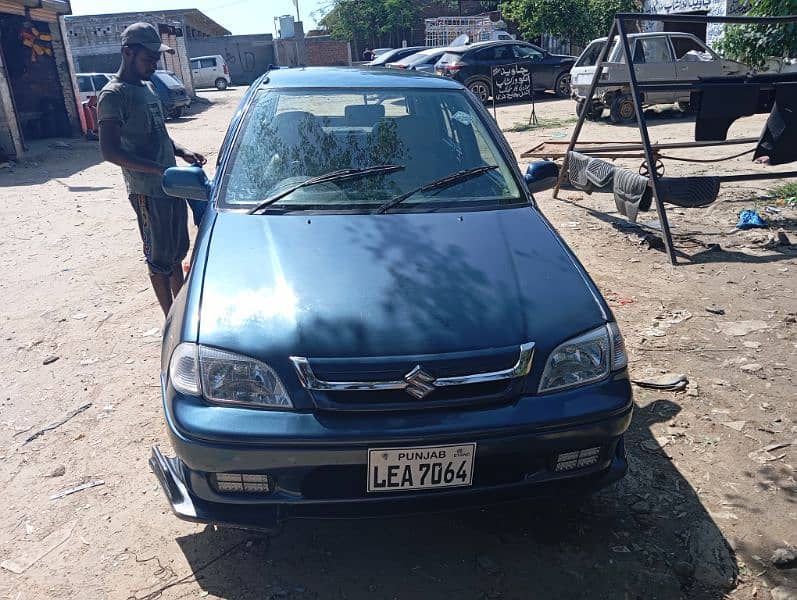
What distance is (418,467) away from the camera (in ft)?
7.23

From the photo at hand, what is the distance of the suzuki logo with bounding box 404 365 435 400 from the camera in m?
2.19

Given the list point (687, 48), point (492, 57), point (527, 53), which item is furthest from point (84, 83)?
point (687, 48)

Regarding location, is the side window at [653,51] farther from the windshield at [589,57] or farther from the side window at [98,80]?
the side window at [98,80]

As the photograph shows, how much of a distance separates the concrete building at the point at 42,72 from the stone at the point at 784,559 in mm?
18398

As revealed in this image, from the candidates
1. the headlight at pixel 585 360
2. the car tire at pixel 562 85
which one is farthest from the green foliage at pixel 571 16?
the headlight at pixel 585 360

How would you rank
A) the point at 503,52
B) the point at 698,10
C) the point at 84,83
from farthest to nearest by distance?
the point at 84,83, the point at 503,52, the point at 698,10

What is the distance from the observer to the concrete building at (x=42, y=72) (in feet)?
55.1

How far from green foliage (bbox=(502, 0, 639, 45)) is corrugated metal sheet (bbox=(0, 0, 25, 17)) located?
15669 mm

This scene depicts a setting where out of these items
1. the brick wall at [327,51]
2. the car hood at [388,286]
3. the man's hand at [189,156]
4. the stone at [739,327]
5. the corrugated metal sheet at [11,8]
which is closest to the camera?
the car hood at [388,286]

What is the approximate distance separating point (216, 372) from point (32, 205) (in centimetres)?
930

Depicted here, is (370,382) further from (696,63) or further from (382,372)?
(696,63)

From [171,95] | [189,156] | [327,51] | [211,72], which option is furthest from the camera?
[327,51]

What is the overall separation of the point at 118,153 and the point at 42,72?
16464 mm

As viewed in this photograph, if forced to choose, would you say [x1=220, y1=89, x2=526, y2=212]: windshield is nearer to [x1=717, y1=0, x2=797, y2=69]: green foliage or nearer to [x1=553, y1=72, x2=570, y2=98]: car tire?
[x1=717, y1=0, x2=797, y2=69]: green foliage
